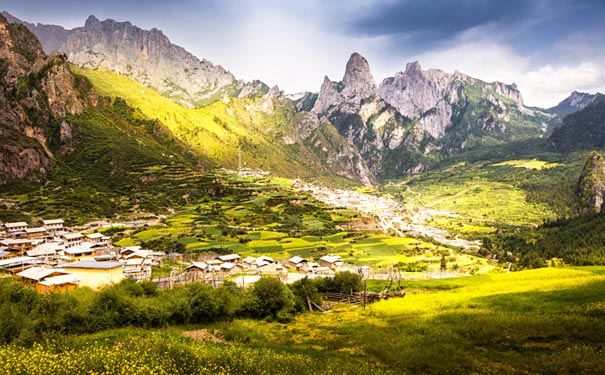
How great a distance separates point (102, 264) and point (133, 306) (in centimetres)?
2526

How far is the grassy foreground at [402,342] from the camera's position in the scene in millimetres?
24625

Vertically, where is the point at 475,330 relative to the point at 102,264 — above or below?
below

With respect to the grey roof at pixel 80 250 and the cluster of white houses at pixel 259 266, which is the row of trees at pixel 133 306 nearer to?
the cluster of white houses at pixel 259 266

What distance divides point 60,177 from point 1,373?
587ft

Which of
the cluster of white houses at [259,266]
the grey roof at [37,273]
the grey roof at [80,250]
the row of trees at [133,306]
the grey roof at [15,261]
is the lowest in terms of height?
the cluster of white houses at [259,266]

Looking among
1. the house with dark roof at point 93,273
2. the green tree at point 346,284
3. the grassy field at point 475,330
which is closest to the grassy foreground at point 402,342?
the grassy field at point 475,330

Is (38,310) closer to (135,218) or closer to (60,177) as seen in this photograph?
(135,218)

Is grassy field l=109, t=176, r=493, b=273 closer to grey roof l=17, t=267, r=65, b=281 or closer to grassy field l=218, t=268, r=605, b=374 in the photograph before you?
grey roof l=17, t=267, r=65, b=281

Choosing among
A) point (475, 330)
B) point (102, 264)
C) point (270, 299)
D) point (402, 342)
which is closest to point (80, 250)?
point (102, 264)

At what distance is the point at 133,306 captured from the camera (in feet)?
145

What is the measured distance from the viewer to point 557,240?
5586 inches

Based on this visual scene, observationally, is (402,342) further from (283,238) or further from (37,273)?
(283,238)

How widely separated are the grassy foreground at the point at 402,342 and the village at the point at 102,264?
2698 cm

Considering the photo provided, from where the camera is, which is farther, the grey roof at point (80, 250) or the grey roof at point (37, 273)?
the grey roof at point (80, 250)
